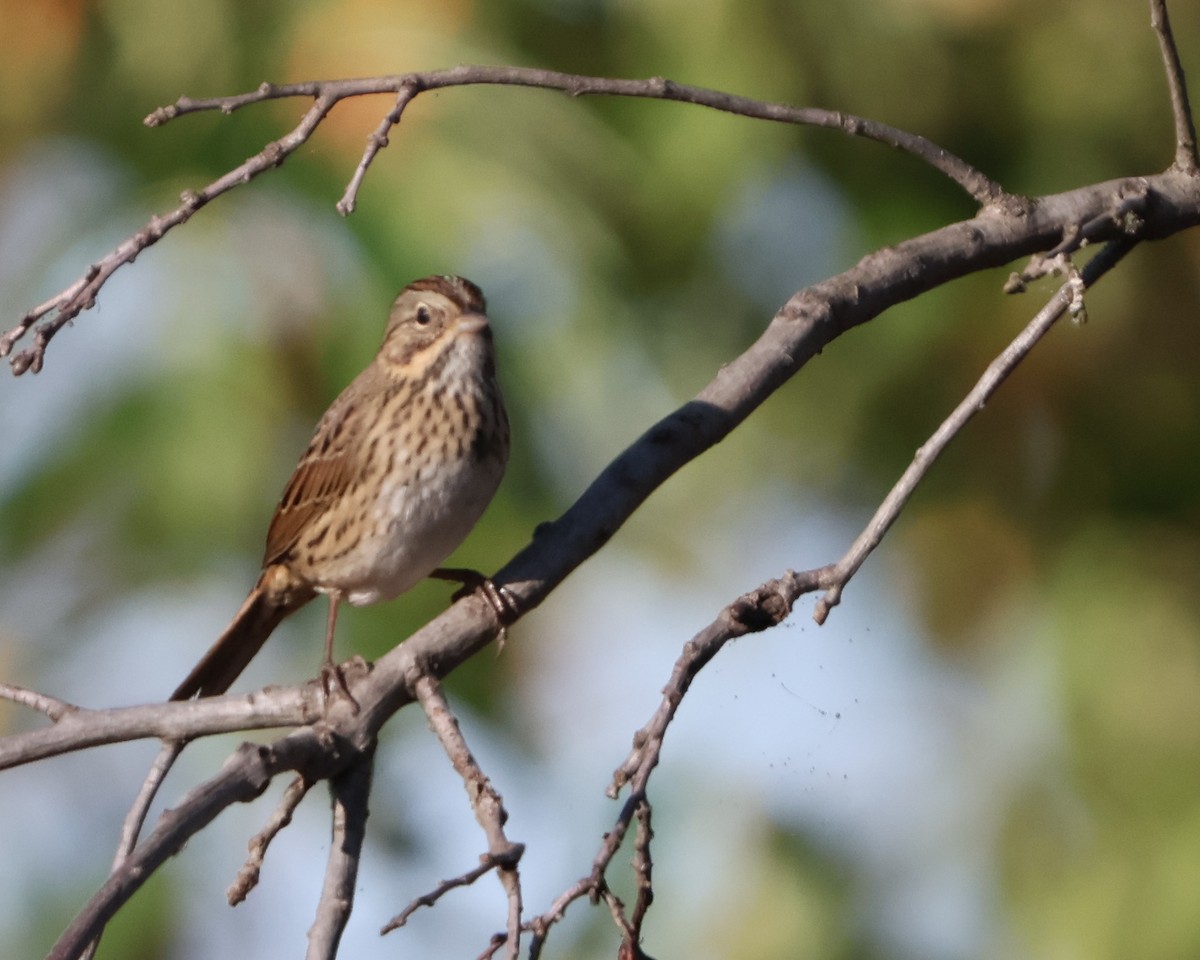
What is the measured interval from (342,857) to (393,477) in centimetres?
174

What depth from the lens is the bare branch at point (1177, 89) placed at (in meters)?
3.28

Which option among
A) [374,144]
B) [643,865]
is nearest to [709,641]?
[643,865]

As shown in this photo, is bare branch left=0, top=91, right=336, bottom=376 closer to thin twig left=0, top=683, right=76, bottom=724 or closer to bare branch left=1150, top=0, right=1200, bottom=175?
thin twig left=0, top=683, right=76, bottom=724

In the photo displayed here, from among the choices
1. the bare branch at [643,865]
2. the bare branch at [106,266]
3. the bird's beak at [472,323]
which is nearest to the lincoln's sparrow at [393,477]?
the bird's beak at [472,323]

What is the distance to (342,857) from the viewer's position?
2705mm

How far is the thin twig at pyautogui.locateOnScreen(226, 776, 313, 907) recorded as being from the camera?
2691 millimetres

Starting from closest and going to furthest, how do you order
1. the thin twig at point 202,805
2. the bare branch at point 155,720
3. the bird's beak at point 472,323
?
the thin twig at point 202,805 → the bare branch at point 155,720 → the bird's beak at point 472,323

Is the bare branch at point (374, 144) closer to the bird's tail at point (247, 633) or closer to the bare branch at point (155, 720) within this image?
the bare branch at point (155, 720)

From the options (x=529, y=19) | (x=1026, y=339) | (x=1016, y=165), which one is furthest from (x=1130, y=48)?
(x=1026, y=339)

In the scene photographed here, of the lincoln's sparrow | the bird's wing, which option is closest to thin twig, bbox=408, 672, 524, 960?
the lincoln's sparrow

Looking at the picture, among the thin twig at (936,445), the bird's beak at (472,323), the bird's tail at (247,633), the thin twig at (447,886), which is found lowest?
the thin twig at (447,886)

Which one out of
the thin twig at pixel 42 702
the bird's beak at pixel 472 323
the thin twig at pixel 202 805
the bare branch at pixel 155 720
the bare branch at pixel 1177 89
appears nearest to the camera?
the thin twig at pixel 202 805

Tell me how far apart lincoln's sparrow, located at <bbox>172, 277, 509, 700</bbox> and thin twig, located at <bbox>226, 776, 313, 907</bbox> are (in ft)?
4.49

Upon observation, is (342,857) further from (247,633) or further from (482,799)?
(247,633)
